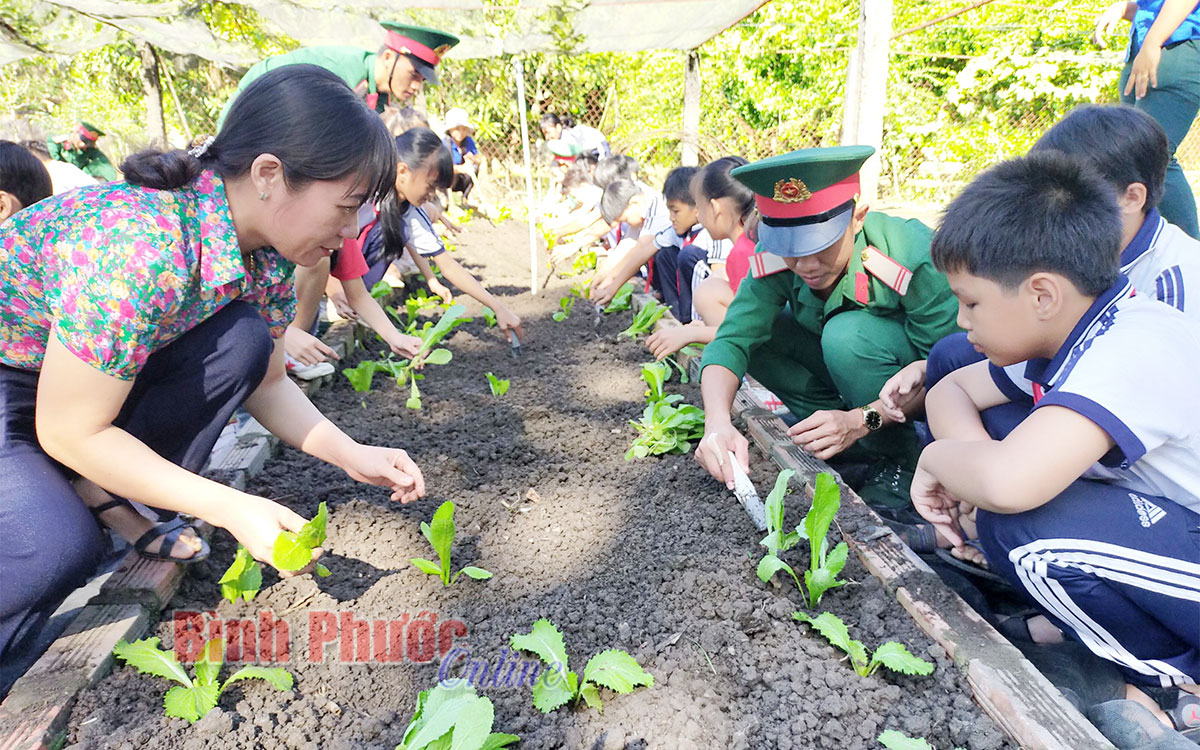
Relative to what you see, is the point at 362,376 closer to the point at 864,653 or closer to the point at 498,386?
the point at 498,386

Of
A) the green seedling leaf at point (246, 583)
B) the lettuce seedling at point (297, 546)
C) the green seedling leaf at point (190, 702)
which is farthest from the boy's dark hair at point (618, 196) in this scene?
the green seedling leaf at point (190, 702)

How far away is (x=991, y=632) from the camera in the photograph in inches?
59.4

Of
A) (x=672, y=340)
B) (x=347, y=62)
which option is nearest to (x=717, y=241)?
(x=672, y=340)

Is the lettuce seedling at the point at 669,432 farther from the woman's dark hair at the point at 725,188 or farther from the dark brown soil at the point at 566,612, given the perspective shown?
the woman's dark hair at the point at 725,188

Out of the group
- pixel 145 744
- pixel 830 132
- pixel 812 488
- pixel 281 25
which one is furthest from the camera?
pixel 830 132

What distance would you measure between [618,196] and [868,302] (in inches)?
122

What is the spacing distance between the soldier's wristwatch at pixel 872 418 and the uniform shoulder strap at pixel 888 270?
361 mm

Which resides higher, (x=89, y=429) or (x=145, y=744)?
(x=89, y=429)

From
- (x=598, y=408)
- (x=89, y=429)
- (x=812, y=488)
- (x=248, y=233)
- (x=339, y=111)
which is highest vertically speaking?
(x=339, y=111)

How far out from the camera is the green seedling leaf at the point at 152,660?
151cm

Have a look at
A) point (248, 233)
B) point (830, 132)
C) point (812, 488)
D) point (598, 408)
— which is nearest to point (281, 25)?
point (598, 408)

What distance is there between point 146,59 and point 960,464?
7.81m

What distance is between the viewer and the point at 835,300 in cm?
240

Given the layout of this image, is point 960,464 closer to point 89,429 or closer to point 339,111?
point 339,111
